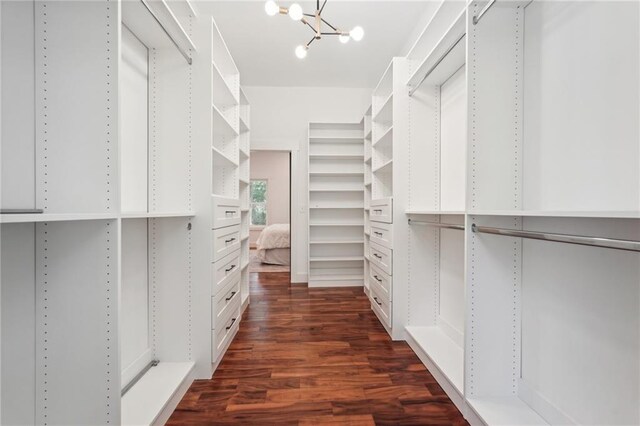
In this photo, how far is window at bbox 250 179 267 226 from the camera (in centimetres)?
884

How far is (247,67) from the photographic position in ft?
12.7

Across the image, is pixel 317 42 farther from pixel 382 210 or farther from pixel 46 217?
pixel 46 217

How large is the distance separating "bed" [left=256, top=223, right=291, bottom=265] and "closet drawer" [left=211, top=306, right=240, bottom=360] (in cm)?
306

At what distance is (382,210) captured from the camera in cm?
283

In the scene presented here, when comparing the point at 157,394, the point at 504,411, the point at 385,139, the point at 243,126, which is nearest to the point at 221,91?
→ the point at 243,126

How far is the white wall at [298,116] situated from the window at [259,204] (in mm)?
4454

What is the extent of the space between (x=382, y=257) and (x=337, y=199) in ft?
5.61

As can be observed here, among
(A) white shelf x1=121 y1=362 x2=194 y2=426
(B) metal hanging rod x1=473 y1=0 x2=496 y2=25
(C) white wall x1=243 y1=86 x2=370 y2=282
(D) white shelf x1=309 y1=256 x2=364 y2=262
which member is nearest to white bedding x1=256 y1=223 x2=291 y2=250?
(C) white wall x1=243 y1=86 x2=370 y2=282

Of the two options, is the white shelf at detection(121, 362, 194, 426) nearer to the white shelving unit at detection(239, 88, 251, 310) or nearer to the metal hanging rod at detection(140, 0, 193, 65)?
the white shelving unit at detection(239, 88, 251, 310)

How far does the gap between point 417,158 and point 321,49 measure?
1836 mm

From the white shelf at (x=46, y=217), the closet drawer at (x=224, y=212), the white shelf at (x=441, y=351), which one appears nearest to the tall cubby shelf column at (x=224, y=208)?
the closet drawer at (x=224, y=212)

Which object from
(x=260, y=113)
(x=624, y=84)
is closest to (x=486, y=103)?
(x=624, y=84)

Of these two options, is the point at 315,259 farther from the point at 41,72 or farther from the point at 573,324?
the point at 41,72

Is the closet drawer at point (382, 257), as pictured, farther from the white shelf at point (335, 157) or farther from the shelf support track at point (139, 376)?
the shelf support track at point (139, 376)
